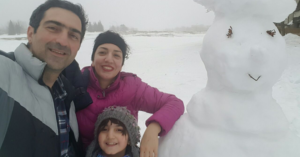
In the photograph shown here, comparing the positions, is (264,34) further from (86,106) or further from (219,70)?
(86,106)

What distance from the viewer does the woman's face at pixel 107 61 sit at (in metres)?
1.43

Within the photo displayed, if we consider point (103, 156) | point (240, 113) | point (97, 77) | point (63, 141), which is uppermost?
point (97, 77)

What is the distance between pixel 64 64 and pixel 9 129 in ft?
1.48

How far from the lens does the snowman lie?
940 millimetres

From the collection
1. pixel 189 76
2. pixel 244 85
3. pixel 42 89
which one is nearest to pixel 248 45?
pixel 244 85

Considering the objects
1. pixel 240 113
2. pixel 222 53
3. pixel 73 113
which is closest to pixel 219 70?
pixel 222 53

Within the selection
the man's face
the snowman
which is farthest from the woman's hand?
the man's face

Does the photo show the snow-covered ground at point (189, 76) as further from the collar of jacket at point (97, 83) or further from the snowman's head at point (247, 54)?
the snowman's head at point (247, 54)

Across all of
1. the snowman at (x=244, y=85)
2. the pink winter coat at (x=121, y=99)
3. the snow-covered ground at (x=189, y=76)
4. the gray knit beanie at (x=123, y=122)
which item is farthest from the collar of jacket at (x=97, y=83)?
the snow-covered ground at (x=189, y=76)

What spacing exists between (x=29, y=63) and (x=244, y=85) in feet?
3.96

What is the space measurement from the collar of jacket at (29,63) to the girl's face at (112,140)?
57cm

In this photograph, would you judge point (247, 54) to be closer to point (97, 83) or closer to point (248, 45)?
point (248, 45)

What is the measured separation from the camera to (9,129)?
2.80 feet

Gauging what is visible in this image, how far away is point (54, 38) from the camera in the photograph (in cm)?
105
